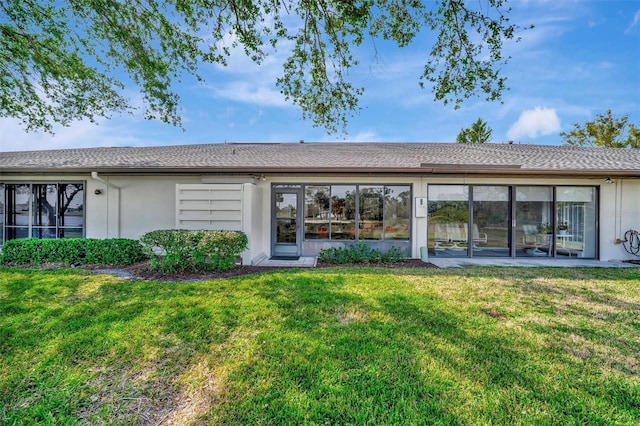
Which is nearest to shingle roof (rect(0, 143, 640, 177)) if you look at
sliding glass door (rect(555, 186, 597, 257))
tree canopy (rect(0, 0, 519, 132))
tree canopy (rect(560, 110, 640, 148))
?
sliding glass door (rect(555, 186, 597, 257))

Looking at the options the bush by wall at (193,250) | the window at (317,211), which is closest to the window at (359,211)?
the window at (317,211)

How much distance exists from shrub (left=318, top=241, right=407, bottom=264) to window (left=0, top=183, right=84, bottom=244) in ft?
26.2

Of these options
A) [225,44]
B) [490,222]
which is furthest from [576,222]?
[225,44]

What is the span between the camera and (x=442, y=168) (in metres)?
8.09

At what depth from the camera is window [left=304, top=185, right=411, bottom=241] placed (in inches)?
359

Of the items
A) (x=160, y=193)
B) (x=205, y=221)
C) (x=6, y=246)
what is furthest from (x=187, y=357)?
(x=6, y=246)

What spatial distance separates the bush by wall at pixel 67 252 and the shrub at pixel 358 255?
534cm

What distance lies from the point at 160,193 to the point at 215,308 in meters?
6.31

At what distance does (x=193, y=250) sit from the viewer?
6457 millimetres

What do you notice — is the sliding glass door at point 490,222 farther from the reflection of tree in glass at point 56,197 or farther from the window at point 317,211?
the reflection of tree in glass at point 56,197

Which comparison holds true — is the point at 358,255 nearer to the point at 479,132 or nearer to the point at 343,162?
the point at 343,162

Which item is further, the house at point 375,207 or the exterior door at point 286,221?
the exterior door at point 286,221

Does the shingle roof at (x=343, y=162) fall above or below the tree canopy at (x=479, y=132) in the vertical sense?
below

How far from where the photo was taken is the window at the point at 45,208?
9180 mm
